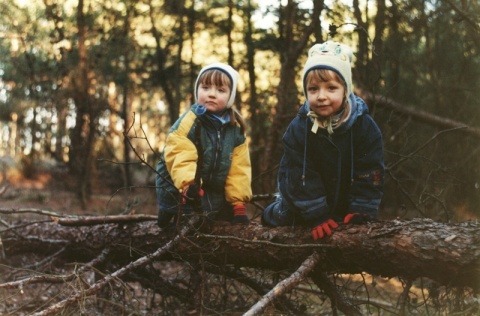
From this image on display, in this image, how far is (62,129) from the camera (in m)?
15.7

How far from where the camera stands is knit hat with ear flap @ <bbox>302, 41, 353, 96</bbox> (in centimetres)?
326

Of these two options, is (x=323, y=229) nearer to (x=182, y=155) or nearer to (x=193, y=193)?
(x=193, y=193)

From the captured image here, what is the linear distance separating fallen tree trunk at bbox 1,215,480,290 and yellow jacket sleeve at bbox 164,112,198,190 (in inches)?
15.6

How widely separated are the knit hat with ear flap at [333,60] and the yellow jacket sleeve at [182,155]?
1.00 metres

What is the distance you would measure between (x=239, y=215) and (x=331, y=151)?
40.1 inches

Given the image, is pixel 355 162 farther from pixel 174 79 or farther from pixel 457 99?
pixel 174 79

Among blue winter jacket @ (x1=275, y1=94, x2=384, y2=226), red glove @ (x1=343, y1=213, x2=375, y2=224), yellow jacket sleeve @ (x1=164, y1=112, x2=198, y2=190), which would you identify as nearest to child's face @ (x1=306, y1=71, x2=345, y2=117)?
blue winter jacket @ (x1=275, y1=94, x2=384, y2=226)

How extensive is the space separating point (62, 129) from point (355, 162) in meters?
13.8

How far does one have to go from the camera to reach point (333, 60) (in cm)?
327

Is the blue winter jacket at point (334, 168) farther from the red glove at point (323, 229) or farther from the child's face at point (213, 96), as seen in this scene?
the child's face at point (213, 96)

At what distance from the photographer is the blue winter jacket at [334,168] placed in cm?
332

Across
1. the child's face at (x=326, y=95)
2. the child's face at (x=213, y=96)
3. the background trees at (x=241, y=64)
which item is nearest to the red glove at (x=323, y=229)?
the child's face at (x=326, y=95)

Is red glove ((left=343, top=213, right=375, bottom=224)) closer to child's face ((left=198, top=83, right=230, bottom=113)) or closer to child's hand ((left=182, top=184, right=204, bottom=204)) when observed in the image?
child's hand ((left=182, top=184, right=204, bottom=204))

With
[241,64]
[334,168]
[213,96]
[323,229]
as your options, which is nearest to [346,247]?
[323,229]
